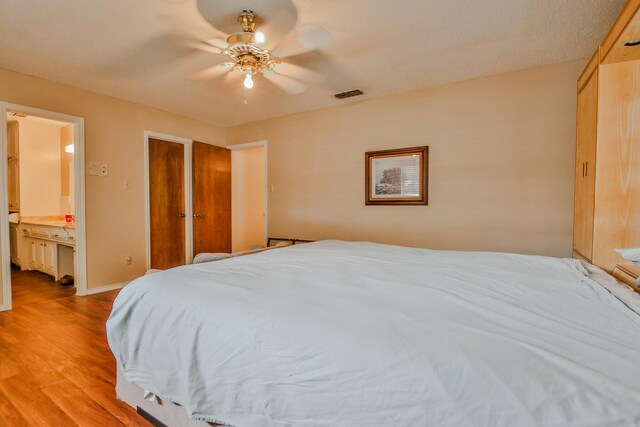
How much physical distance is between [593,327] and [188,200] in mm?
4600

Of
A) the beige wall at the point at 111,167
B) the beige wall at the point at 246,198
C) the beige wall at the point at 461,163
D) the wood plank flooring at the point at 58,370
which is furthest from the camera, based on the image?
the beige wall at the point at 246,198

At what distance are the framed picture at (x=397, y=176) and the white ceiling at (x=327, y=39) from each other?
0.75 meters

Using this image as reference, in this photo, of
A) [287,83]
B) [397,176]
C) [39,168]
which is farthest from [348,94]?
[39,168]

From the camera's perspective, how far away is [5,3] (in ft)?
6.39

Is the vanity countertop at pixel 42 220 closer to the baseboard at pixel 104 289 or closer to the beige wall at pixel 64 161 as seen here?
the beige wall at pixel 64 161

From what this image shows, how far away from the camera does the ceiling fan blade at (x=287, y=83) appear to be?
121 inches

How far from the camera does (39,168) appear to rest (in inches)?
193

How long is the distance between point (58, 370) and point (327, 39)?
3002mm

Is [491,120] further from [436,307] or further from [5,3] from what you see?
[5,3]

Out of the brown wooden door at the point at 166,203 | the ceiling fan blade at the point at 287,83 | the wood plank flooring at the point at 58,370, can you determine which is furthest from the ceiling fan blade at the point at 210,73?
the wood plank flooring at the point at 58,370

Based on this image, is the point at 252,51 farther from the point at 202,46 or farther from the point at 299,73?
Result: the point at 299,73

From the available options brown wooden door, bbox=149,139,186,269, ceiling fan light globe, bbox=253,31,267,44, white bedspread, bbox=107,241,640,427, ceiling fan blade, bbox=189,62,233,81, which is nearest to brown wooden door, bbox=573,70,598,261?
white bedspread, bbox=107,241,640,427

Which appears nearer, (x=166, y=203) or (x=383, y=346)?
(x=383, y=346)

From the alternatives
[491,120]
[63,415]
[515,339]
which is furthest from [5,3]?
[491,120]
